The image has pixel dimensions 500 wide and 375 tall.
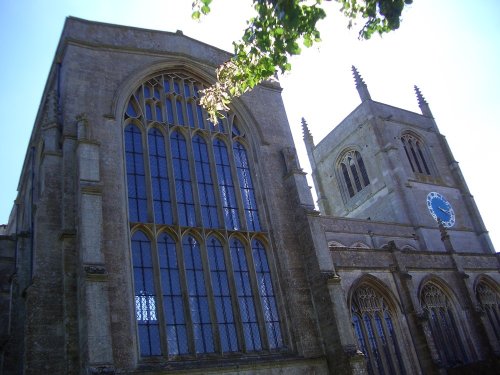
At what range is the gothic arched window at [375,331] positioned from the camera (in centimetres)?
1886

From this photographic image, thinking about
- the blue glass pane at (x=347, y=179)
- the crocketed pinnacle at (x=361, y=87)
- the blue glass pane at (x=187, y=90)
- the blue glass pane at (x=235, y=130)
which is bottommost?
the blue glass pane at (x=235, y=130)

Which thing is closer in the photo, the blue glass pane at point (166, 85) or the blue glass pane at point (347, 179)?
the blue glass pane at point (166, 85)

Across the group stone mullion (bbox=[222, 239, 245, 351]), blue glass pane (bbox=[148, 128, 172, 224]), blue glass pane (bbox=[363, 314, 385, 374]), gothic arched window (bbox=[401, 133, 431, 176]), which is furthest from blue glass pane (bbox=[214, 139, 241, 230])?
gothic arched window (bbox=[401, 133, 431, 176])

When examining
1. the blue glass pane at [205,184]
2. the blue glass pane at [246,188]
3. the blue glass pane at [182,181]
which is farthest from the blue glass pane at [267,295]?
the blue glass pane at [182,181]

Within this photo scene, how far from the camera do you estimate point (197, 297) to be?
1474 centimetres

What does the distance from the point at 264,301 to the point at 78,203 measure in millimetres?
6373

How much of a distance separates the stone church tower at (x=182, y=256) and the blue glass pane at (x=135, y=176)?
0.14 ft

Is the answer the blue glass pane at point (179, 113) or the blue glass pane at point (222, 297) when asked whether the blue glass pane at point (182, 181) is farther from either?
the blue glass pane at point (222, 297)

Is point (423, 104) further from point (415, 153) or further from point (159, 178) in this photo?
point (159, 178)

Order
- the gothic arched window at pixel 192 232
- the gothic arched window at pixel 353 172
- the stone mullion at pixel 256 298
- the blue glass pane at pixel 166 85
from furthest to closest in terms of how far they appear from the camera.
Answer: the gothic arched window at pixel 353 172 → the blue glass pane at pixel 166 85 → the stone mullion at pixel 256 298 → the gothic arched window at pixel 192 232

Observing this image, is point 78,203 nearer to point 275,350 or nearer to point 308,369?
point 275,350

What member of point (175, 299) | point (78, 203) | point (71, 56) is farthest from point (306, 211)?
point (71, 56)

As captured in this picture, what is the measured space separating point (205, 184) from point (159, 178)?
5.37 ft

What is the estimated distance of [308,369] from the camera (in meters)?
15.0
